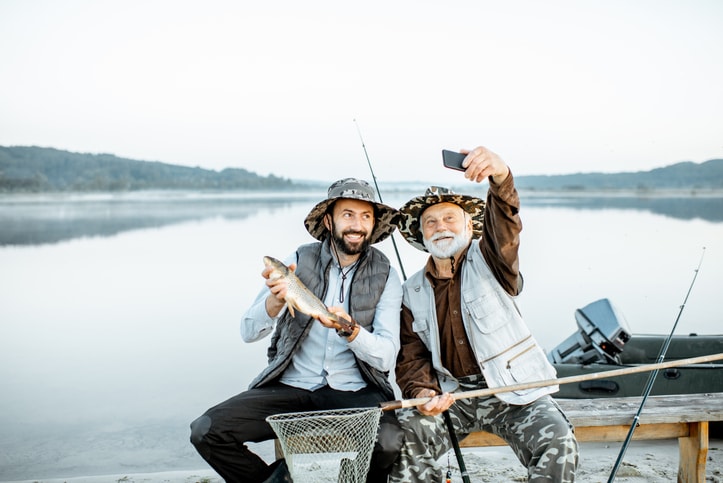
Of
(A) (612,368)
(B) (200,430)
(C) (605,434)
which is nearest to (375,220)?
(B) (200,430)

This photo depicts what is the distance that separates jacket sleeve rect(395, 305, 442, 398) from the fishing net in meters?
0.40

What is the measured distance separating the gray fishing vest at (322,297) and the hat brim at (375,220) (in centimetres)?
18

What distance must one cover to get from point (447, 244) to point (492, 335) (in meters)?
0.56

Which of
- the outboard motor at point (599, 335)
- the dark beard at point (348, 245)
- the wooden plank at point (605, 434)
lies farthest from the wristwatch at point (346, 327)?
the outboard motor at point (599, 335)

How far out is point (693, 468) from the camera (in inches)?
142

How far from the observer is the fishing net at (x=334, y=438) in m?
2.88

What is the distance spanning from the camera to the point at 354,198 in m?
3.70

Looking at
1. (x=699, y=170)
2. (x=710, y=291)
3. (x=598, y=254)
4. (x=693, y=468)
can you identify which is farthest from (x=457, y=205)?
(x=699, y=170)

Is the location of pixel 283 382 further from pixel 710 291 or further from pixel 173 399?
pixel 710 291

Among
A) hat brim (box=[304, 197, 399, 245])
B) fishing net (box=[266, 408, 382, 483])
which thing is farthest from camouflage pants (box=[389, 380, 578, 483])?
hat brim (box=[304, 197, 399, 245])

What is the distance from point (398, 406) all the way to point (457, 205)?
4.19ft

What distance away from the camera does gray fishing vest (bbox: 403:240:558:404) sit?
10.8 feet

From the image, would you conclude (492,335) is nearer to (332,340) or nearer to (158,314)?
(332,340)

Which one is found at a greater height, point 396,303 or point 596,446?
point 396,303
